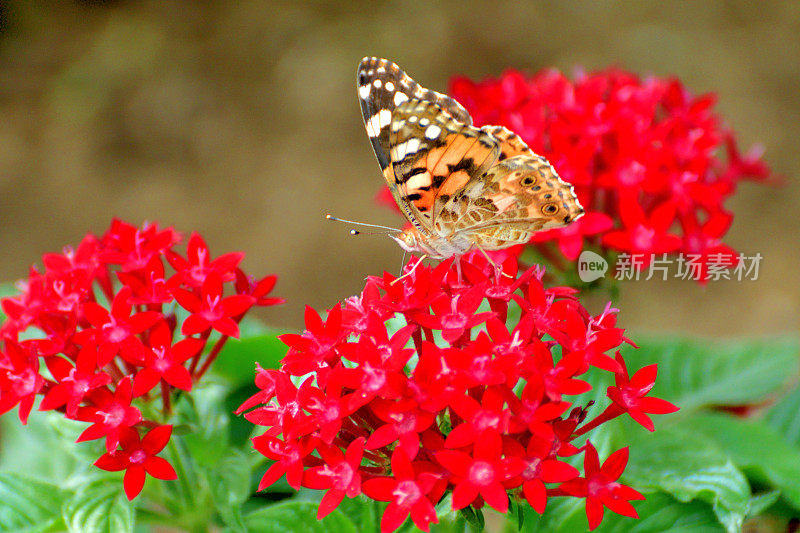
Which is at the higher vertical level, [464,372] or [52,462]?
[464,372]

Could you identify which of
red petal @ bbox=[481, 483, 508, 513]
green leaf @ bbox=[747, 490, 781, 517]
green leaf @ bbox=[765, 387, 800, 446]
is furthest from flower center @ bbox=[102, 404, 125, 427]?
green leaf @ bbox=[765, 387, 800, 446]

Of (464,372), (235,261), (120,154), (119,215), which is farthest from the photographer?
(120,154)

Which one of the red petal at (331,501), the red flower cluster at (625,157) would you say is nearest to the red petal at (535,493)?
the red petal at (331,501)

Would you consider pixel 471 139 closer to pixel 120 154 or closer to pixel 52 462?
pixel 52 462

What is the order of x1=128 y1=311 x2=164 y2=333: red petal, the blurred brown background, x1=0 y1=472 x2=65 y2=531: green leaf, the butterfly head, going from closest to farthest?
x1=128 y1=311 x2=164 y2=333: red petal
x1=0 y1=472 x2=65 y2=531: green leaf
the butterfly head
the blurred brown background

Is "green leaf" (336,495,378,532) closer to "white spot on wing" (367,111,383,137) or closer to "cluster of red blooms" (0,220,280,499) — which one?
"cluster of red blooms" (0,220,280,499)

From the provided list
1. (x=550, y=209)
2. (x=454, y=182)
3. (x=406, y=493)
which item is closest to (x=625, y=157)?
(x=550, y=209)

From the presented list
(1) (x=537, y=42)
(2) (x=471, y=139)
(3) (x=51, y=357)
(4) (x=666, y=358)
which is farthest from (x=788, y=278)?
(3) (x=51, y=357)
